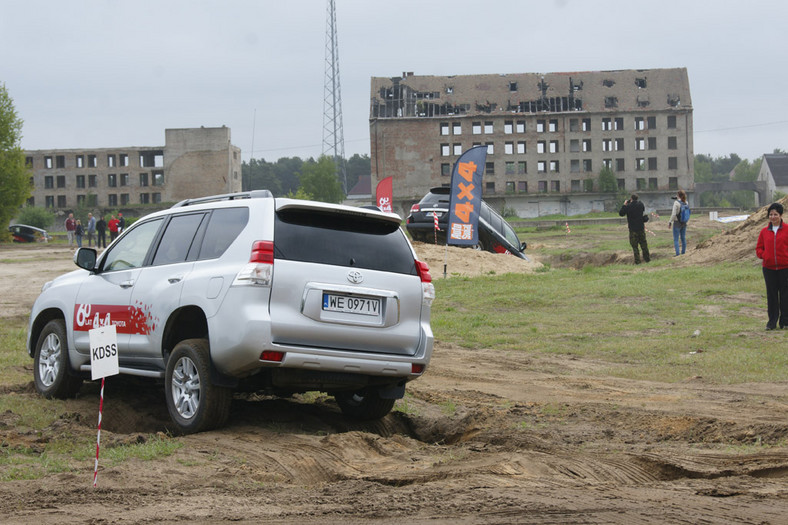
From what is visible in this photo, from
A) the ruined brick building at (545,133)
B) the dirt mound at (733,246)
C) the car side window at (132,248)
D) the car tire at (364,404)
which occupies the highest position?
the ruined brick building at (545,133)

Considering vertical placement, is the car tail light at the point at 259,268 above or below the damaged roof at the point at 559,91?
below

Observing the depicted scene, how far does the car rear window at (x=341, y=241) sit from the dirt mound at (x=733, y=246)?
15751mm

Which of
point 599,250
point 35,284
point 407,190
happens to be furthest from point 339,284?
point 407,190

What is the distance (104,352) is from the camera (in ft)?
21.9

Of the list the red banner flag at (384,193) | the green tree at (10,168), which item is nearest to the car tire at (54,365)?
the red banner flag at (384,193)

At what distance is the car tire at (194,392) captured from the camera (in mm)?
6930

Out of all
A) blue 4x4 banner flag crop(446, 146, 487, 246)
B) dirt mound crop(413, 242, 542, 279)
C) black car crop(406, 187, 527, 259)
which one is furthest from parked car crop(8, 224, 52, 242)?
blue 4x4 banner flag crop(446, 146, 487, 246)

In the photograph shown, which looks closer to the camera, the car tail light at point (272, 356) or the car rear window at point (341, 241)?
the car tail light at point (272, 356)

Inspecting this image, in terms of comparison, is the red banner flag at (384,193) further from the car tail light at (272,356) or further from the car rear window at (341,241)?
the car tail light at (272,356)

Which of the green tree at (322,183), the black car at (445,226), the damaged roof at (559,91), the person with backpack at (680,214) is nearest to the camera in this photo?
the person with backpack at (680,214)

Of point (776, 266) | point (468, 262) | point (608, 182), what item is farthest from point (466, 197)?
point (608, 182)

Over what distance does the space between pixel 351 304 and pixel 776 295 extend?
28.8 ft

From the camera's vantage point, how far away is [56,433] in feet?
23.0

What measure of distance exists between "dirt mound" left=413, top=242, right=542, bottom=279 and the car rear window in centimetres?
1512
